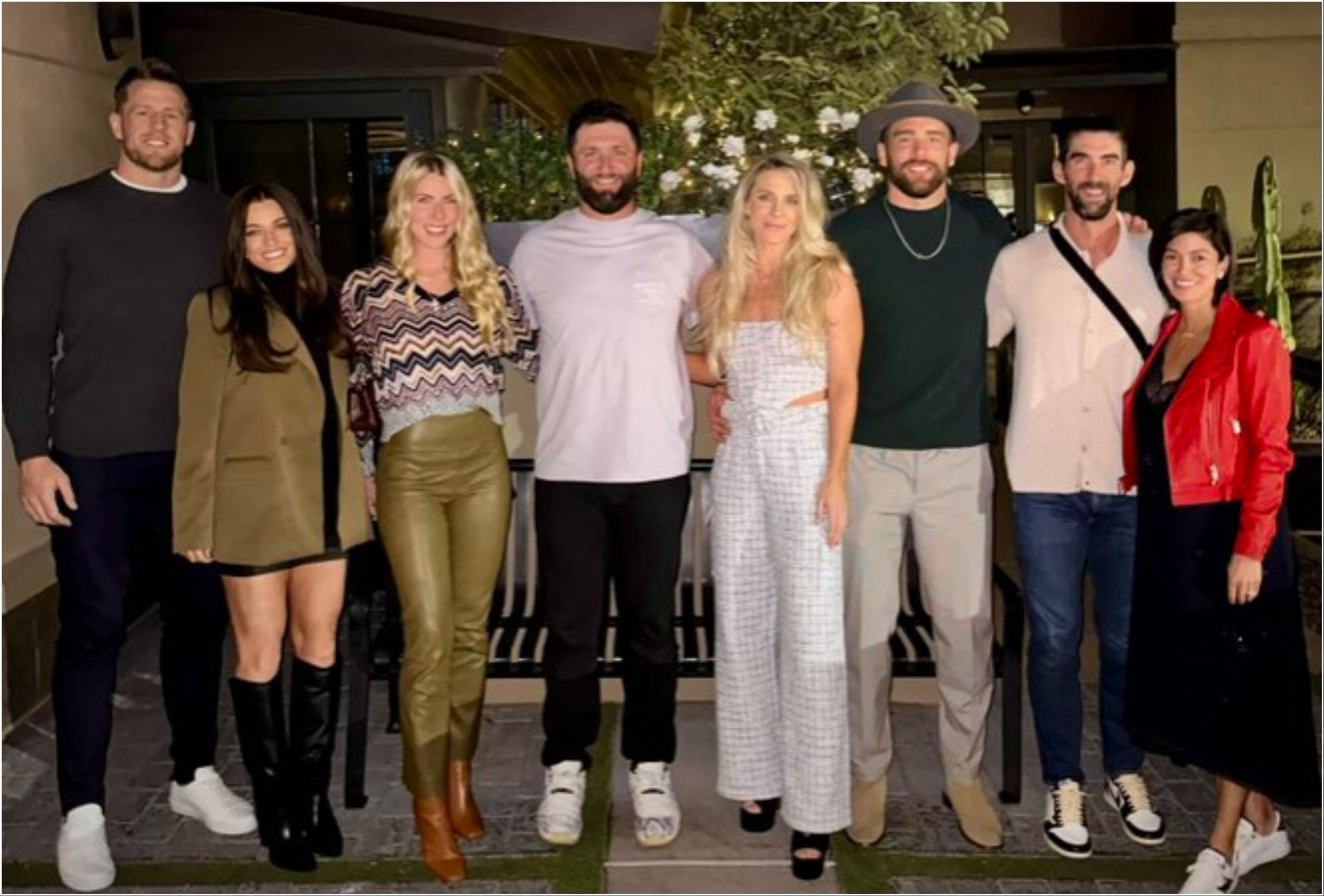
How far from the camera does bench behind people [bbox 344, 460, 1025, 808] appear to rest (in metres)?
4.32

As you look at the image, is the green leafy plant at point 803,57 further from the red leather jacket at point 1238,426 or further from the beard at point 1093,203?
the red leather jacket at point 1238,426

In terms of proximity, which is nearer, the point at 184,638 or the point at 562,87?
the point at 184,638

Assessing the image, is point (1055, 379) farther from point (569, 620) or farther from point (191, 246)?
point (191, 246)

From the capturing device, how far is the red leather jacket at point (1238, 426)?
3.42 metres

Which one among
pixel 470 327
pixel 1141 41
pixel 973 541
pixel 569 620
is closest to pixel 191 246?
pixel 470 327

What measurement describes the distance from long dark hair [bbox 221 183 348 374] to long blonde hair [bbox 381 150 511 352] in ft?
0.69

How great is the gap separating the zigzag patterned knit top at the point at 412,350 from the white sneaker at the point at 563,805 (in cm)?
113

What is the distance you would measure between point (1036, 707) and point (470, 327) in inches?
79.4

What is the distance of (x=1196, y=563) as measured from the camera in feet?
11.8

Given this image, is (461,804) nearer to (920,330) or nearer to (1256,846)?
(920,330)

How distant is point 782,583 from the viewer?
3.78 m

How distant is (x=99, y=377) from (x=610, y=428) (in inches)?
56.3

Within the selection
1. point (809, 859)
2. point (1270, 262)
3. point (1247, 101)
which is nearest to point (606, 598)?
point (809, 859)

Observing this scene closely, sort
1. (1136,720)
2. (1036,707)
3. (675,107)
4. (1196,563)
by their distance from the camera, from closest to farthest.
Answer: (1196,563) → (1136,720) → (1036,707) → (675,107)
